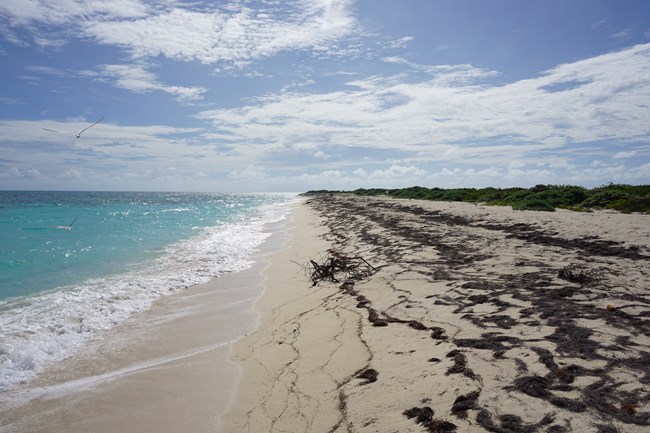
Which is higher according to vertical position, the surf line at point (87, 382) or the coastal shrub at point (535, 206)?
the coastal shrub at point (535, 206)

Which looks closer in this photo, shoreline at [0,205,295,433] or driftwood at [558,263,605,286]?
shoreline at [0,205,295,433]

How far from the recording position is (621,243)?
33.2 ft

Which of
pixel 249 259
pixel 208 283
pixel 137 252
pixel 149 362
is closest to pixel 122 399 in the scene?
pixel 149 362

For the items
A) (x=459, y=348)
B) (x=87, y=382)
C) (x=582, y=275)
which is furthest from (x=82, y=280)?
(x=582, y=275)

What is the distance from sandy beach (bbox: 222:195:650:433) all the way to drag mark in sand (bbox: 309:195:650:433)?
0.02 m

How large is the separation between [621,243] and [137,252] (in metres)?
17.8

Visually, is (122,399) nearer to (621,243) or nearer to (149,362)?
(149,362)

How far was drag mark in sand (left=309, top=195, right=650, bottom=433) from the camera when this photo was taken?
311 cm

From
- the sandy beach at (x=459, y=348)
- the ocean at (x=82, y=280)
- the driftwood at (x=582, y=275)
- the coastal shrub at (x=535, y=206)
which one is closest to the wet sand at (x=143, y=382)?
the sandy beach at (x=459, y=348)

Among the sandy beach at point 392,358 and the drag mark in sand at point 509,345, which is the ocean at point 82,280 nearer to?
the sandy beach at point 392,358

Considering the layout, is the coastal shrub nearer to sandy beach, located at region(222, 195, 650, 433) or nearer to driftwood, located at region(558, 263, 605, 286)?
sandy beach, located at region(222, 195, 650, 433)

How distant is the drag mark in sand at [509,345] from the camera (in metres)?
3.11

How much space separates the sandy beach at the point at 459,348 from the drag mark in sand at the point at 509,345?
2cm

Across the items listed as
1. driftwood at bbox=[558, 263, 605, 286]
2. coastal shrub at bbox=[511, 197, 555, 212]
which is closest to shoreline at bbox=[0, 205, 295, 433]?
driftwood at bbox=[558, 263, 605, 286]
